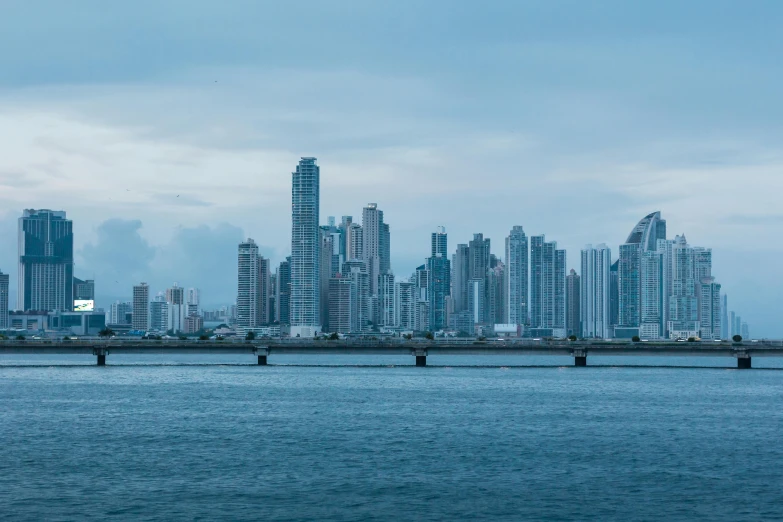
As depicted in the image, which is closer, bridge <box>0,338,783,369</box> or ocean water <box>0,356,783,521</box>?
ocean water <box>0,356,783,521</box>

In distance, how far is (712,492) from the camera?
51938mm

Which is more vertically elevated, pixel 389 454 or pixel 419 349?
pixel 419 349

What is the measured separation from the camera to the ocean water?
48.0 metres

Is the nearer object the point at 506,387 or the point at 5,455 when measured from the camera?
the point at 5,455

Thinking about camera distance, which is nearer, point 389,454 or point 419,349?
point 389,454

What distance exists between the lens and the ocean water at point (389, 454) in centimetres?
4803

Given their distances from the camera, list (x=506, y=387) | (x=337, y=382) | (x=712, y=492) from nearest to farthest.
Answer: (x=712, y=492) → (x=506, y=387) → (x=337, y=382)

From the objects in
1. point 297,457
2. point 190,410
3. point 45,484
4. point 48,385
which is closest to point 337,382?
point 48,385

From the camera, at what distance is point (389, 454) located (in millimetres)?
64250

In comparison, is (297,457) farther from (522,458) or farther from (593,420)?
(593,420)

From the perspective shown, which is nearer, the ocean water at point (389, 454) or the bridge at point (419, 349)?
the ocean water at point (389, 454)

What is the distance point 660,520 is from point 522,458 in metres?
17.9

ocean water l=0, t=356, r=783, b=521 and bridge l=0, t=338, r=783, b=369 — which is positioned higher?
bridge l=0, t=338, r=783, b=369

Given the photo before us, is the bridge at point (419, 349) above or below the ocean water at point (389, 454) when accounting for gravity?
above
